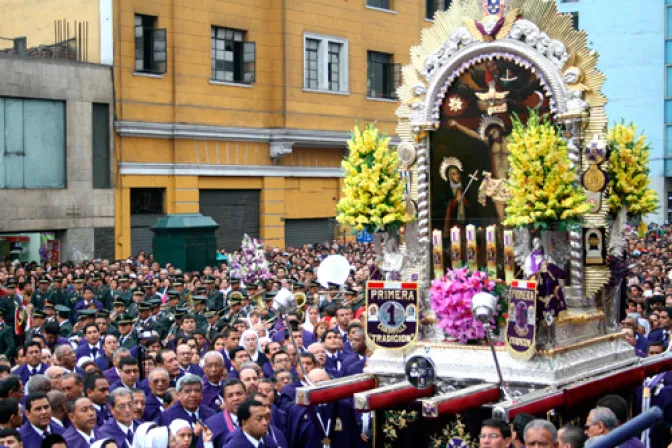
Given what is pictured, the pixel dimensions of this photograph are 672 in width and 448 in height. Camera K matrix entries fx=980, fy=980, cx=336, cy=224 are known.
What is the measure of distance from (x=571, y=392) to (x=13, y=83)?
2034 cm

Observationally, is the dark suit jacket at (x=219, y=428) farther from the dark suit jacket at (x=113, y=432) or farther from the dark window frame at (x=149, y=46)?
the dark window frame at (x=149, y=46)

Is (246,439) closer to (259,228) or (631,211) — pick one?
(631,211)

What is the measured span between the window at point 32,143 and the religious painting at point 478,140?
17157 mm

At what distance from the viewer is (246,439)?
888 cm

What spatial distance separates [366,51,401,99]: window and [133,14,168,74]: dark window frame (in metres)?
8.87

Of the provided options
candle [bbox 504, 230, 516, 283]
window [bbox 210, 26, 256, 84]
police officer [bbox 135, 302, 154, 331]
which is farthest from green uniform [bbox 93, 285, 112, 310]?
window [bbox 210, 26, 256, 84]

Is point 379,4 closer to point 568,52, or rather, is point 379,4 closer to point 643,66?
point 643,66

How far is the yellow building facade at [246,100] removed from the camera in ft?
95.2

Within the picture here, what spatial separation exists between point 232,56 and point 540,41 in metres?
21.2

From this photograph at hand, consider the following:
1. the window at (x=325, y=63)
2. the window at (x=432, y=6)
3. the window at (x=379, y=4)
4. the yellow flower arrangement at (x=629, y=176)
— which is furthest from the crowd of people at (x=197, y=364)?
the window at (x=432, y=6)

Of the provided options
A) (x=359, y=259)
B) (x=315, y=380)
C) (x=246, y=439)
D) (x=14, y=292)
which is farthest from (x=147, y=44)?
(x=246, y=439)

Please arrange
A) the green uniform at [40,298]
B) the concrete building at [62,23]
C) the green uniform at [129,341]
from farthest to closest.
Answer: the concrete building at [62,23] < the green uniform at [40,298] < the green uniform at [129,341]

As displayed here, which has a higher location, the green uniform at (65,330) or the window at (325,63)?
the window at (325,63)

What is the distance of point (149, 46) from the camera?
2961 cm
